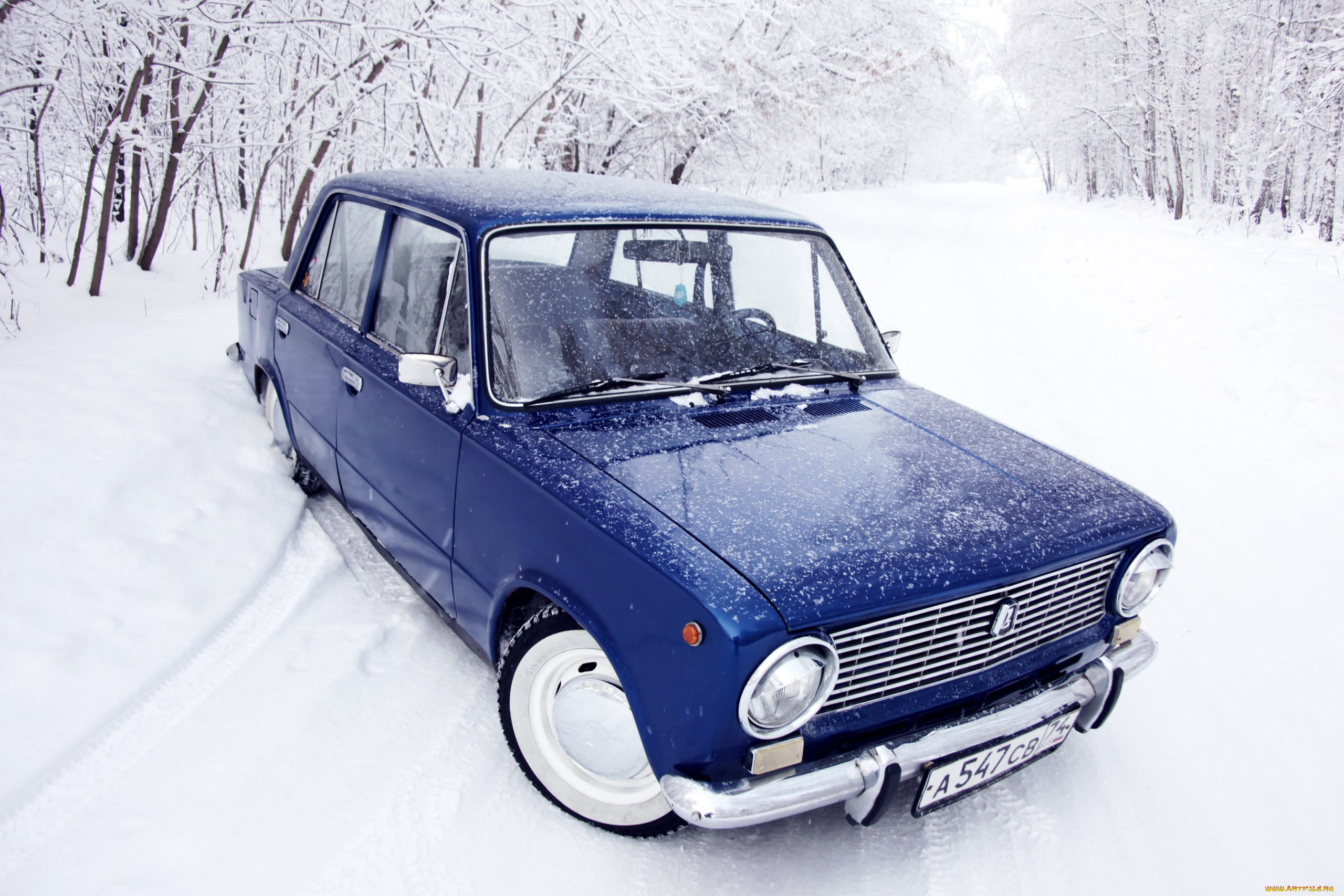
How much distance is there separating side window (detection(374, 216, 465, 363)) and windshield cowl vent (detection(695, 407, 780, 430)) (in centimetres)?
91

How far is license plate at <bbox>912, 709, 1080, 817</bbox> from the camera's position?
6.48ft

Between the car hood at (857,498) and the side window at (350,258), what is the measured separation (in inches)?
57.1

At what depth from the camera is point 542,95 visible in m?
8.83

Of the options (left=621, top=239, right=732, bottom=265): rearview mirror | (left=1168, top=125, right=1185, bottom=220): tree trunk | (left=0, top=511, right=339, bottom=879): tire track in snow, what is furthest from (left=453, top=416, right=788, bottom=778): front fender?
(left=1168, top=125, right=1185, bottom=220): tree trunk

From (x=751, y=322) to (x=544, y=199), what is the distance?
2.78 feet

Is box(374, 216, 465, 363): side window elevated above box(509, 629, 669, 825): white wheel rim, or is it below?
above

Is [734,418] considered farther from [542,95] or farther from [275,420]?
[542,95]

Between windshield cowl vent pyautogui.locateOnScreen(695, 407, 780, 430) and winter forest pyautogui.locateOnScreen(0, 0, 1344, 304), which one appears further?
winter forest pyautogui.locateOnScreen(0, 0, 1344, 304)

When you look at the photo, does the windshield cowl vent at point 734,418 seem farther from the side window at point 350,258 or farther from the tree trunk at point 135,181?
the tree trunk at point 135,181

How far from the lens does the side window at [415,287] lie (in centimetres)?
272

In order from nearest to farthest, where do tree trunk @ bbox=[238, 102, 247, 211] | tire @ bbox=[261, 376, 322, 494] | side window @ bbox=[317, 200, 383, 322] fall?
side window @ bbox=[317, 200, 383, 322] → tire @ bbox=[261, 376, 322, 494] → tree trunk @ bbox=[238, 102, 247, 211]

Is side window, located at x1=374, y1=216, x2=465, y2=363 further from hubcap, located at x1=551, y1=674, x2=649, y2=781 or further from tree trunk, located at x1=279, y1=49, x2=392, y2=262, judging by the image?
tree trunk, located at x1=279, y1=49, x2=392, y2=262

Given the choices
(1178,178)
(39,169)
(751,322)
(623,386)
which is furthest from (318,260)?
(1178,178)

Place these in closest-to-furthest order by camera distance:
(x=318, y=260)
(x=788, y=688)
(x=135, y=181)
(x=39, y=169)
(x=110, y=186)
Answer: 1. (x=788, y=688)
2. (x=318, y=260)
3. (x=110, y=186)
4. (x=39, y=169)
5. (x=135, y=181)
